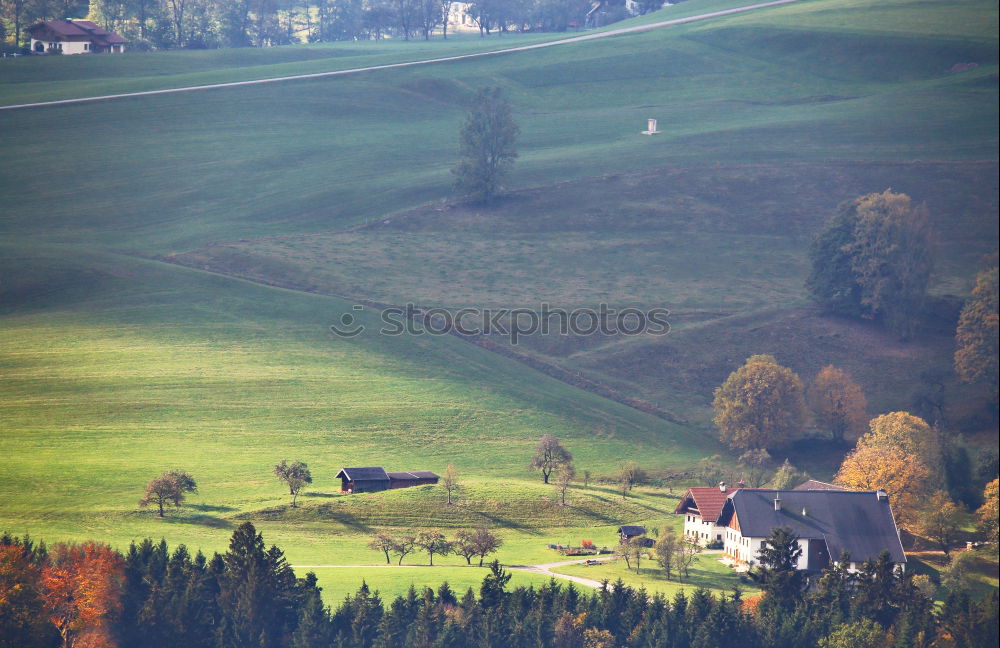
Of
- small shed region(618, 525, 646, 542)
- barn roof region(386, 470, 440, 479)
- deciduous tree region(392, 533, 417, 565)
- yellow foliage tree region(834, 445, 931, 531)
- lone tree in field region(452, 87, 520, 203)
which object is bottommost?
small shed region(618, 525, 646, 542)

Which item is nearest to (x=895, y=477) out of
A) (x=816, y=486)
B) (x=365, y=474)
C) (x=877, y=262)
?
(x=816, y=486)

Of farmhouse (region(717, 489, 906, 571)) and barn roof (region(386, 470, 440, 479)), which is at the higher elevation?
farmhouse (region(717, 489, 906, 571))

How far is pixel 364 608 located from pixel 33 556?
19829 mm

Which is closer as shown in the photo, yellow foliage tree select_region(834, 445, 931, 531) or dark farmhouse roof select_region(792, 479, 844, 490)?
yellow foliage tree select_region(834, 445, 931, 531)

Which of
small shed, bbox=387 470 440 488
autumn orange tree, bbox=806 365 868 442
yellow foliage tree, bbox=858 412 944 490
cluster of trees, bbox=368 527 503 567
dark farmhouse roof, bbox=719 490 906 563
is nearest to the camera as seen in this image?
cluster of trees, bbox=368 527 503 567

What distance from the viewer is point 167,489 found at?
8369 cm

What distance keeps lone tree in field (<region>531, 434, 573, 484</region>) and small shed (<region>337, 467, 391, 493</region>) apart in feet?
45.4

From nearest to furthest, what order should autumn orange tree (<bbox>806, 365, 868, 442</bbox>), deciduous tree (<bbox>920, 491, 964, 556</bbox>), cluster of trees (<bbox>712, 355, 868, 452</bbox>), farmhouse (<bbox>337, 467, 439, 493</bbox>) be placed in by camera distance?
deciduous tree (<bbox>920, 491, 964, 556</bbox>), farmhouse (<bbox>337, 467, 439, 493</bbox>), cluster of trees (<bbox>712, 355, 868, 452</bbox>), autumn orange tree (<bbox>806, 365, 868, 442</bbox>)

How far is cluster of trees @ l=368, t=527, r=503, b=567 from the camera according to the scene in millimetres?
77000

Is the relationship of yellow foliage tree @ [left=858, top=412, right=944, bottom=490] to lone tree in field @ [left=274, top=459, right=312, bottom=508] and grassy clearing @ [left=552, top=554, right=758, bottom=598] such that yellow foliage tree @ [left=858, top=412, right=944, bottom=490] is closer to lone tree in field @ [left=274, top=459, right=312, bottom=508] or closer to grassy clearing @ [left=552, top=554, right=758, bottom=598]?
grassy clearing @ [left=552, top=554, right=758, bottom=598]

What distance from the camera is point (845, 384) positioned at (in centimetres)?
11400

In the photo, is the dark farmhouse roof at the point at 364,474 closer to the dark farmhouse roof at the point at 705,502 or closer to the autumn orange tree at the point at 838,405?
the dark farmhouse roof at the point at 705,502

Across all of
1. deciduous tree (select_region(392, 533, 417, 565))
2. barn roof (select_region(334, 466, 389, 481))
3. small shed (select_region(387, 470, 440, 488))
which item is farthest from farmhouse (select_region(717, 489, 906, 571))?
barn roof (select_region(334, 466, 389, 481))

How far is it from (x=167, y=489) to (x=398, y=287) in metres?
61.1
